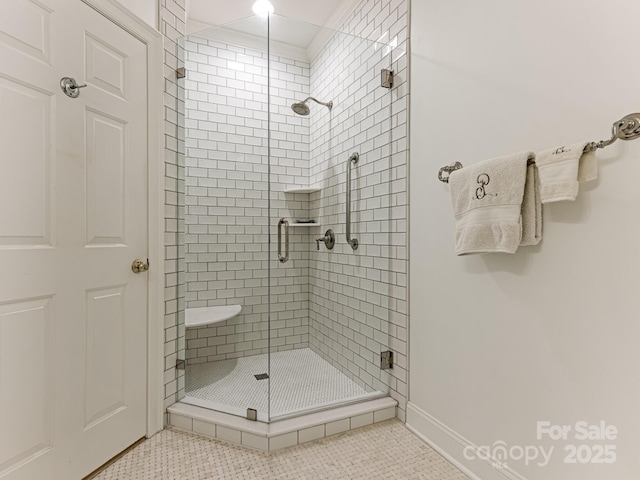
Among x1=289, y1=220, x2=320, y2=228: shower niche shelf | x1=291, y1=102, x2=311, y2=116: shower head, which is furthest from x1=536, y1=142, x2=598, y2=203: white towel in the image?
x1=291, y1=102, x2=311, y2=116: shower head

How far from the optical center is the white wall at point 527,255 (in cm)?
106

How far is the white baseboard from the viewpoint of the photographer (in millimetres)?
1440

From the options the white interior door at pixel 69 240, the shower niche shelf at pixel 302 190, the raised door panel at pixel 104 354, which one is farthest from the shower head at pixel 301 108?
the raised door panel at pixel 104 354

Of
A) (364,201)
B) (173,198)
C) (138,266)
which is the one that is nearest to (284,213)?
(364,201)

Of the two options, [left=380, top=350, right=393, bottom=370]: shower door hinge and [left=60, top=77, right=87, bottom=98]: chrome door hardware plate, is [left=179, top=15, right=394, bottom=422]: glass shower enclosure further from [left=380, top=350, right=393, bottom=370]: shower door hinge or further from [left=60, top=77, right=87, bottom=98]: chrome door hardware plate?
[left=60, top=77, right=87, bottom=98]: chrome door hardware plate

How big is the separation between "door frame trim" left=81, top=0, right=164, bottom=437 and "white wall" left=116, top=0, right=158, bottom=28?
62mm

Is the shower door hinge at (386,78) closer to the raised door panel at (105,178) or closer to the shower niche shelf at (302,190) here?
the shower niche shelf at (302,190)

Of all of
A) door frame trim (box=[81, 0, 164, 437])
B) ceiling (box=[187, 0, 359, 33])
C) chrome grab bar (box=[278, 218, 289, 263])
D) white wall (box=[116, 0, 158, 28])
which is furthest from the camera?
ceiling (box=[187, 0, 359, 33])

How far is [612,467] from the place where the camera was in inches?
42.5

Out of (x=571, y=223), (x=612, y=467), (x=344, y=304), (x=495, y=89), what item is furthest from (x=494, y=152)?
(x=344, y=304)

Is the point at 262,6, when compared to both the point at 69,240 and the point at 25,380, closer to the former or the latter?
the point at 69,240

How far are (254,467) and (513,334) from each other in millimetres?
1315

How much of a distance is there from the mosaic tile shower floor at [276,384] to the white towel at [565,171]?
1562mm

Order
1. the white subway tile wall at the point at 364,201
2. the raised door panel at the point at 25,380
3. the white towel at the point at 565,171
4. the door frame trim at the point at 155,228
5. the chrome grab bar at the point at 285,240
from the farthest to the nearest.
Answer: the chrome grab bar at the point at 285,240
the white subway tile wall at the point at 364,201
the door frame trim at the point at 155,228
the raised door panel at the point at 25,380
the white towel at the point at 565,171
